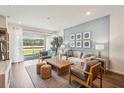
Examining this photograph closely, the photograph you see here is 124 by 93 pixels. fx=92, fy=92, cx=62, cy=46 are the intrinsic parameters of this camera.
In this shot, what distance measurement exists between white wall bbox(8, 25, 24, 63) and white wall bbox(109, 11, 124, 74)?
5.10m

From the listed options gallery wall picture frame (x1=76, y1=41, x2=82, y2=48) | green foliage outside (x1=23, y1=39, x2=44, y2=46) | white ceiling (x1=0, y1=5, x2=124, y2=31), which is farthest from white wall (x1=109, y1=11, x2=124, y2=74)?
green foliage outside (x1=23, y1=39, x2=44, y2=46)

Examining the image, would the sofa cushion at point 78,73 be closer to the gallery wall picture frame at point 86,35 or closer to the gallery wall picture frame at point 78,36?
the gallery wall picture frame at point 86,35

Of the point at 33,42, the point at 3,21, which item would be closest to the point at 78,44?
the point at 3,21

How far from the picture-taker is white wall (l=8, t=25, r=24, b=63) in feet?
17.9

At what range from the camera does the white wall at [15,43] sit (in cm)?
545

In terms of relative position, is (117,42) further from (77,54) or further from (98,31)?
(77,54)

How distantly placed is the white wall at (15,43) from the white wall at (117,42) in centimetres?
510

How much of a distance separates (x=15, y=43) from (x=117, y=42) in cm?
539

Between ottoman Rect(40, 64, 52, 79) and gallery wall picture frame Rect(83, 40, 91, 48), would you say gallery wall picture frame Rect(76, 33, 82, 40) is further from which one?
ottoman Rect(40, 64, 52, 79)

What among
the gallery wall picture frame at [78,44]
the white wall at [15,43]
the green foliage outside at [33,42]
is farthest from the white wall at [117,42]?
the green foliage outside at [33,42]

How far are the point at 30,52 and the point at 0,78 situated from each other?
20.5ft

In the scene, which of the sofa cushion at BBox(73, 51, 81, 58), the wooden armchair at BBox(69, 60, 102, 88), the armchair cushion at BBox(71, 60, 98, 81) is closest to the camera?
the wooden armchair at BBox(69, 60, 102, 88)

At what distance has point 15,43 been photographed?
5.58 metres
